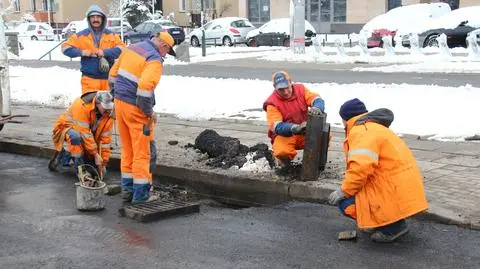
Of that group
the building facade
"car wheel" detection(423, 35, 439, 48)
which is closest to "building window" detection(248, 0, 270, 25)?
the building facade

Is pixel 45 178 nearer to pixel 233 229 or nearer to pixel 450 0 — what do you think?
pixel 233 229

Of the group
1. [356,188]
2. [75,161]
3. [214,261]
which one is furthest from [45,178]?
[356,188]

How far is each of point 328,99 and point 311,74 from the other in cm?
723

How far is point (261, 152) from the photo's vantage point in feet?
25.8

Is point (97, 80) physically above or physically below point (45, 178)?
above

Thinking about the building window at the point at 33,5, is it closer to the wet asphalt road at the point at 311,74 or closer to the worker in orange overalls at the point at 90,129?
the wet asphalt road at the point at 311,74

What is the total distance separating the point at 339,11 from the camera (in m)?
44.8

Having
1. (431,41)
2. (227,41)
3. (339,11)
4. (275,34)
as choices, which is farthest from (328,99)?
(339,11)

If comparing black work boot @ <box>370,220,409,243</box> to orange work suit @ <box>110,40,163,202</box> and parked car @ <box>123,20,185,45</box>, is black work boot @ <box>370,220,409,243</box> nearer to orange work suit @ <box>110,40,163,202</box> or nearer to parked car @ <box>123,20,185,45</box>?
orange work suit @ <box>110,40,163,202</box>

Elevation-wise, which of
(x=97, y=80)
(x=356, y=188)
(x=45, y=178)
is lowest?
(x=45, y=178)

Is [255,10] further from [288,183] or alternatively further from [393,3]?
[288,183]

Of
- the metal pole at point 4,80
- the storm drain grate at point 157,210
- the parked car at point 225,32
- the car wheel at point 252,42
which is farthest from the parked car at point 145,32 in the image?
the storm drain grate at point 157,210

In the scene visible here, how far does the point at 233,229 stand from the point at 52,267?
1.62 m

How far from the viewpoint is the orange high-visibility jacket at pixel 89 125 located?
781 centimetres
